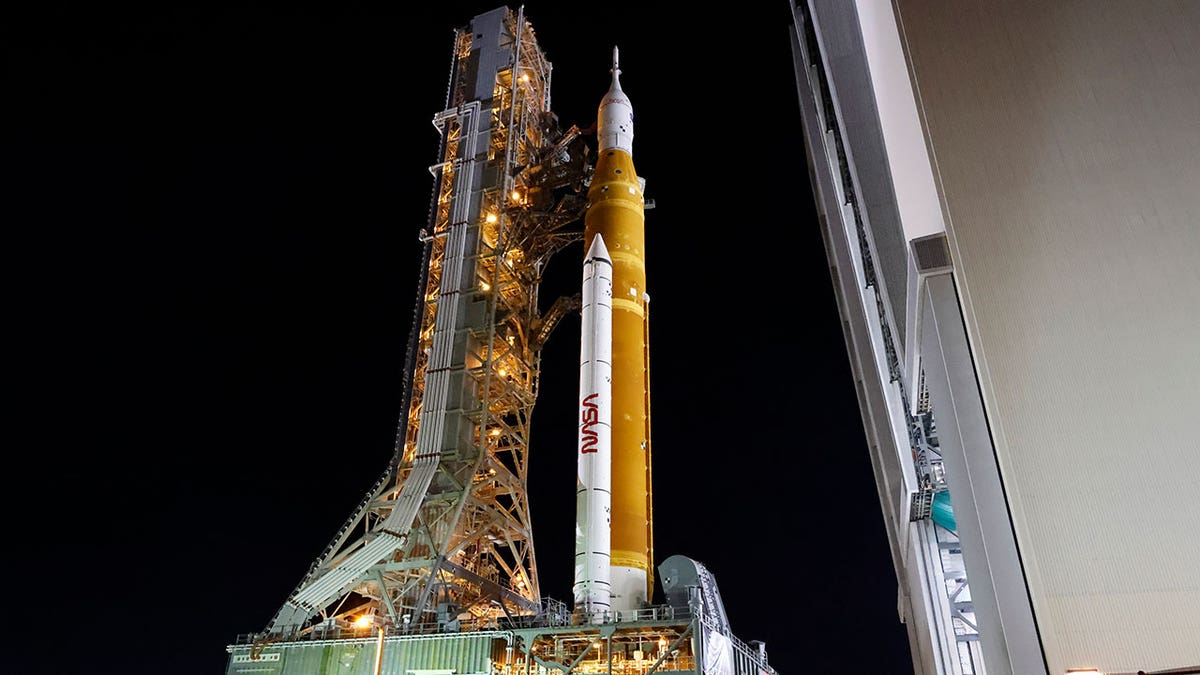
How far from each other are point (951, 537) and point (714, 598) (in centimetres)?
676

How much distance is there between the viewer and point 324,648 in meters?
26.3

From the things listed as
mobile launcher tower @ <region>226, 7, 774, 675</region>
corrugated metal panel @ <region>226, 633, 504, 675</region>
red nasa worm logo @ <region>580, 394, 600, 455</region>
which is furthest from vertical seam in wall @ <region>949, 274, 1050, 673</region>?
corrugated metal panel @ <region>226, 633, 504, 675</region>

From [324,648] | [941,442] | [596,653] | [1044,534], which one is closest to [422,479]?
[324,648]

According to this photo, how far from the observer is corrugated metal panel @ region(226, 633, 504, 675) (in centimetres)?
2475

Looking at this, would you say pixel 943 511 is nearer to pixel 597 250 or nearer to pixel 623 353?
pixel 623 353

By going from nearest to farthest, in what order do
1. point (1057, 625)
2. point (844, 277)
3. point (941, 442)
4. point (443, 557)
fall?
point (1057, 625)
point (941, 442)
point (443, 557)
point (844, 277)

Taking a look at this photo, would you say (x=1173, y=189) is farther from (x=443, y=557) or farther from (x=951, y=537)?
(x=443, y=557)

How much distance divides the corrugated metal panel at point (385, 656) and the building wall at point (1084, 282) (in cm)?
1649

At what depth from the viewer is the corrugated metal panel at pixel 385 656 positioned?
24745mm

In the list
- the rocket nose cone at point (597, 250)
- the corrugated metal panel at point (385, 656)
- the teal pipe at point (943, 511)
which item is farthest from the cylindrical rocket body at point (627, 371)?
the teal pipe at point (943, 511)

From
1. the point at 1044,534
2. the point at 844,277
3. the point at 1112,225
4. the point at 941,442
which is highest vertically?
the point at 844,277

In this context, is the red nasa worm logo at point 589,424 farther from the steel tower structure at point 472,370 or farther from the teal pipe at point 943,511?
the teal pipe at point 943,511

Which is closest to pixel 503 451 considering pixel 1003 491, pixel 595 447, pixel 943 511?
pixel 595 447

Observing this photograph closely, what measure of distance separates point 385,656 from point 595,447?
28.4 feet
